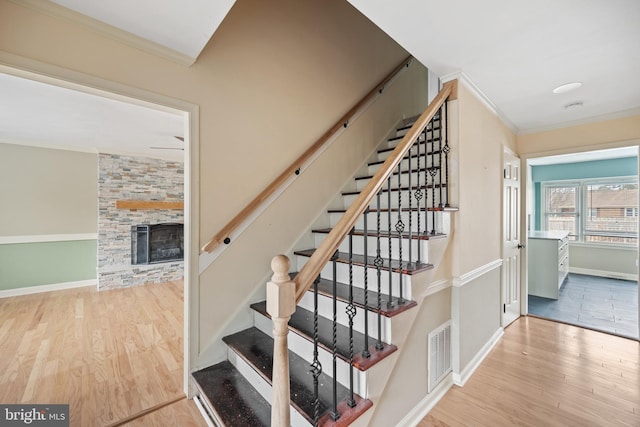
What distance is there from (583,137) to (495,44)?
7.70 ft

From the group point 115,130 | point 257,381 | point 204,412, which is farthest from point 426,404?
point 115,130

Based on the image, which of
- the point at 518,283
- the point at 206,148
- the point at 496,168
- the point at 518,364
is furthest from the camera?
the point at 518,283

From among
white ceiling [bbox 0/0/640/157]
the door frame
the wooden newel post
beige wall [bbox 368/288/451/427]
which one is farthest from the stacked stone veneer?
the door frame

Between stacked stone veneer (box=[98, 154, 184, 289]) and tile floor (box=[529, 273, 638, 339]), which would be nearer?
tile floor (box=[529, 273, 638, 339])

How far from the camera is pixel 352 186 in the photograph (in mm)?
2893

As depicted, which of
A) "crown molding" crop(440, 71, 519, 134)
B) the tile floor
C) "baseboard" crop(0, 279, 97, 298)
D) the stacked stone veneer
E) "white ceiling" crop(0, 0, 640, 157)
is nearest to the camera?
"white ceiling" crop(0, 0, 640, 157)

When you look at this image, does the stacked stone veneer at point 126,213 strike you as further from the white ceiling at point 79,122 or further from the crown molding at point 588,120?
the crown molding at point 588,120

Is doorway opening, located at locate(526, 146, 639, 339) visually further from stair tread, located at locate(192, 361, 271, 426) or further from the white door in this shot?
stair tread, located at locate(192, 361, 271, 426)

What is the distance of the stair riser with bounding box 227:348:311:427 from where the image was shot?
49.6 inches

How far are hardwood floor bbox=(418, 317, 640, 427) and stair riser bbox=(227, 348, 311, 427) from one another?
3.27 feet

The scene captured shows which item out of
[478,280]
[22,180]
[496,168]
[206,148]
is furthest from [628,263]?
[22,180]

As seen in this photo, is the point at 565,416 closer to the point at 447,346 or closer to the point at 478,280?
the point at 447,346

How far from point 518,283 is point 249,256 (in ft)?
11.3

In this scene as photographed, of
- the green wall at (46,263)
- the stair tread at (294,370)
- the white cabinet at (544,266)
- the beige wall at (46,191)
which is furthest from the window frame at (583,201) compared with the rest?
the green wall at (46,263)
